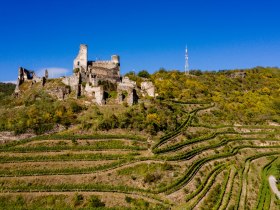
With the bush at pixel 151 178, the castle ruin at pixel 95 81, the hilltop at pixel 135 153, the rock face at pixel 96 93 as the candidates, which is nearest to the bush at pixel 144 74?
the castle ruin at pixel 95 81

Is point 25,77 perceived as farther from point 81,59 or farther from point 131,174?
point 131,174

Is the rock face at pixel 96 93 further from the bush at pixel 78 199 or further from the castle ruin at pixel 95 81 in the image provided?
the bush at pixel 78 199

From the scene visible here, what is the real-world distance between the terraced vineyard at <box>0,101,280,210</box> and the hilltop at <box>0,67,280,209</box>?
0.38 feet

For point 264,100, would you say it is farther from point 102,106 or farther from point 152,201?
point 152,201

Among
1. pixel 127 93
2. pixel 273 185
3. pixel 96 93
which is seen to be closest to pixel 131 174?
pixel 96 93

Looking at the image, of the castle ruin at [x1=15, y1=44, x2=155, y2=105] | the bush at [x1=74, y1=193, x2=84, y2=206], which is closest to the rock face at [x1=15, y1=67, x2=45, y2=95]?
the castle ruin at [x1=15, y1=44, x2=155, y2=105]

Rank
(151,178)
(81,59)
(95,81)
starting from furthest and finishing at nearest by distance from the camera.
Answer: (81,59) → (95,81) → (151,178)

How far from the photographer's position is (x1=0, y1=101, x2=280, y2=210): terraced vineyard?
1550 inches

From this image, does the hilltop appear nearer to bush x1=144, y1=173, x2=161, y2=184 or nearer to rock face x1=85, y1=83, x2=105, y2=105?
bush x1=144, y1=173, x2=161, y2=184

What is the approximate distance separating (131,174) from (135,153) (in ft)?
13.4

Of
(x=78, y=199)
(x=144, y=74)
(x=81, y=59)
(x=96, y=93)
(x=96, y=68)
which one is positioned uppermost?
(x=81, y=59)

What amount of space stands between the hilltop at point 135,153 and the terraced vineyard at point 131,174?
12 cm

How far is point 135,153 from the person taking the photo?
4619 centimetres

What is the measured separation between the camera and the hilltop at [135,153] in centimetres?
4019
